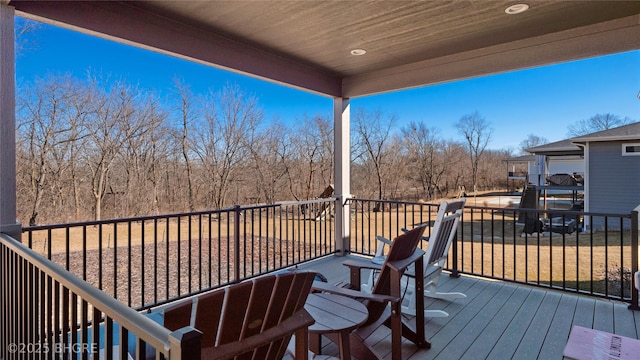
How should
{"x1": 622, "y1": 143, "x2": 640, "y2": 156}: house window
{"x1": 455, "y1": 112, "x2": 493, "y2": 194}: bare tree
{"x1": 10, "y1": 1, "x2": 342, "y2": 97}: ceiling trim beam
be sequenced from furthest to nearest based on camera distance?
{"x1": 455, "y1": 112, "x2": 493, "y2": 194}: bare tree
{"x1": 622, "y1": 143, "x2": 640, "y2": 156}: house window
{"x1": 10, "y1": 1, "x2": 342, "y2": 97}: ceiling trim beam

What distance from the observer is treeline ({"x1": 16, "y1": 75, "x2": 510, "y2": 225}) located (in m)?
9.03

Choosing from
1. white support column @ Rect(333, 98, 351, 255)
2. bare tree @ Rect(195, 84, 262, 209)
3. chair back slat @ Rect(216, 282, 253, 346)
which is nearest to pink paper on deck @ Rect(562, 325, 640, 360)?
chair back slat @ Rect(216, 282, 253, 346)

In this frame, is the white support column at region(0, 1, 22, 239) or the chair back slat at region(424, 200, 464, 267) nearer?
the white support column at region(0, 1, 22, 239)

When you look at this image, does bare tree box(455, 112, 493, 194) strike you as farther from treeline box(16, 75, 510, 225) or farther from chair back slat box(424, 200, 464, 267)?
chair back slat box(424, 200, 464, 267)

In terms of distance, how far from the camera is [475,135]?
55.0 ft

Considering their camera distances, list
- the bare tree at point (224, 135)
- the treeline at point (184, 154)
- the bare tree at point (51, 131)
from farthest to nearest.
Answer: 1. the bare tree at point (224, 135)
2. the treeline at point (184, 154)
3. the bare tree at point (51, 131)

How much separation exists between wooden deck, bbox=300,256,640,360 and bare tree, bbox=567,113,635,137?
15324 mm

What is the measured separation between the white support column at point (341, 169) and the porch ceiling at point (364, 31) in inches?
38.6

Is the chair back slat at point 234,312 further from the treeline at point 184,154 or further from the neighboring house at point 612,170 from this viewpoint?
the neighboring house at point 612,170

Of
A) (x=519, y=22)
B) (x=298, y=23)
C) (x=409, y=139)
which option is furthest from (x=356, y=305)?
(x=409, y=139)

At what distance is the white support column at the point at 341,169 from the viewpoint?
5.48 m

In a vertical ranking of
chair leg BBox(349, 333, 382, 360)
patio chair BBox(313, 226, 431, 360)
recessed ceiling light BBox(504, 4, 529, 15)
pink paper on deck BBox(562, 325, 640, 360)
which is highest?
recessed ceiling light BBox(504, 4, 529, 15)

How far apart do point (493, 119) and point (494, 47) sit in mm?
14152

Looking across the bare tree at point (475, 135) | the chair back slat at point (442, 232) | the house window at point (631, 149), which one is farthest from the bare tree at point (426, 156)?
the chair back slat at point (442, 232)
